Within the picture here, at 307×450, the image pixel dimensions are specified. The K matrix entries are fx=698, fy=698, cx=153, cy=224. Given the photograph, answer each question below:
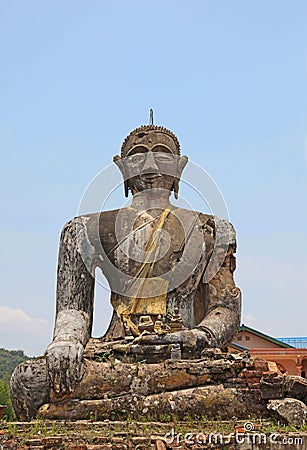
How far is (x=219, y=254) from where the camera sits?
10352 millimetres

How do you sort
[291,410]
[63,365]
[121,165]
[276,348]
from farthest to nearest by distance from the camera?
[276,348] < [121,165] < [63,365] < [291,410]

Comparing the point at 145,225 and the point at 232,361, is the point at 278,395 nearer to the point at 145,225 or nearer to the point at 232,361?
the point at 232,361

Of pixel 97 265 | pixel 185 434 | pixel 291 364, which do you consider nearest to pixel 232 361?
pixel 185 434

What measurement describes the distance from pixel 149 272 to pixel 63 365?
7.53ft

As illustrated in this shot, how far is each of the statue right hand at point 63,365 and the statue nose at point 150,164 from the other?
10.6ft

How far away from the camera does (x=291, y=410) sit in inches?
289

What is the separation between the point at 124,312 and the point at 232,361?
Result: 2004 mm

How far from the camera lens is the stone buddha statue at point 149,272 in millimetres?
8609

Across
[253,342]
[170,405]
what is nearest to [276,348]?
[253,342]

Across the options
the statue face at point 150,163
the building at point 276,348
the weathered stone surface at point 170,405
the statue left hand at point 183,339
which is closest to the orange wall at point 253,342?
the building at point 276,348

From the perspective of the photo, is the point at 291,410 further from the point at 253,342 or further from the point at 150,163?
the point at 253,342

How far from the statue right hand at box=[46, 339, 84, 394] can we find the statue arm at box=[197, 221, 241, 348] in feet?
6.30

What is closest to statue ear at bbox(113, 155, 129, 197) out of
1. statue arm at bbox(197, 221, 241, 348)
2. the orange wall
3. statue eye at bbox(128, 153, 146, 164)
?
statue eye at bbox(128, 153, 146, 164)

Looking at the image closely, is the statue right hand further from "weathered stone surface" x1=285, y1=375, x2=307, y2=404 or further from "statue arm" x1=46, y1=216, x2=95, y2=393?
"weathered stone surface" x1=285, y1=375, x2=307, y2=404
